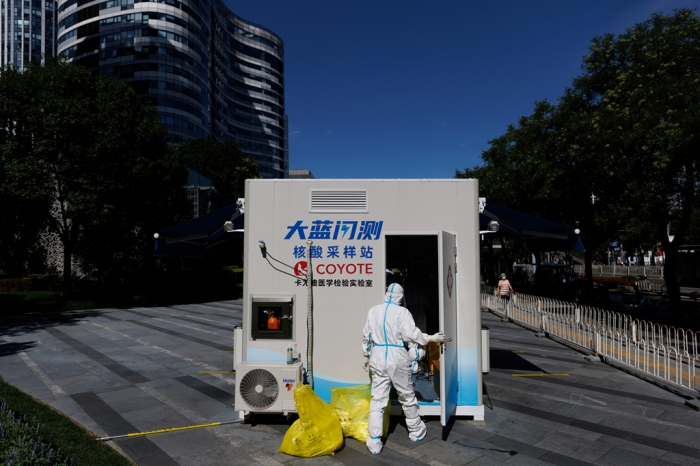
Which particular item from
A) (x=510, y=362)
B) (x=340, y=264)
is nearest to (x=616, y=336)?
(x=510, y=362)

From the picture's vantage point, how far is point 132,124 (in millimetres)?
22406

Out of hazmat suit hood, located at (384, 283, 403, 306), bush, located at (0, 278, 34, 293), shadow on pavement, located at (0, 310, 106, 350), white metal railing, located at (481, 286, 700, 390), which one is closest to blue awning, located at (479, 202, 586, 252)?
white metal railing, located at (481, 286, 700, 390)

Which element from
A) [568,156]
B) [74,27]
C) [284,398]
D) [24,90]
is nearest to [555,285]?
[568,156]

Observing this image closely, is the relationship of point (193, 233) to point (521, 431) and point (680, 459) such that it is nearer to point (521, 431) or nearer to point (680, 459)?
point (521, 431)

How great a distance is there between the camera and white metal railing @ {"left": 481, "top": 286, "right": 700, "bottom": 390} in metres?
8.32

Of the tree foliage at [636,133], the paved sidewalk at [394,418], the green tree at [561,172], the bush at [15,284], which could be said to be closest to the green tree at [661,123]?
the tree foliage at [636,133]

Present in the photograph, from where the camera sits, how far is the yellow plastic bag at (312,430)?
206 inches

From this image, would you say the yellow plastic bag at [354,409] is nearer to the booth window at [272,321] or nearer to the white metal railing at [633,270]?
the booth window at [272,321]

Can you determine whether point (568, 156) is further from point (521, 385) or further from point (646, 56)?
point (521, 385)

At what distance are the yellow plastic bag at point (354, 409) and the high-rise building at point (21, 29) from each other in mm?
156301

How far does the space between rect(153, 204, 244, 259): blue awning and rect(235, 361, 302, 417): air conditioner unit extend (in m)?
3.02

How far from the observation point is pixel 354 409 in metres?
5.88

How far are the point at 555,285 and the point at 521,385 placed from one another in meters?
22.9

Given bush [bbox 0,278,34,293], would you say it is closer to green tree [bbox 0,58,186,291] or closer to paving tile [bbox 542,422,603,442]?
green tree [bbox 0,58,186,291]
